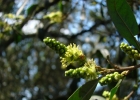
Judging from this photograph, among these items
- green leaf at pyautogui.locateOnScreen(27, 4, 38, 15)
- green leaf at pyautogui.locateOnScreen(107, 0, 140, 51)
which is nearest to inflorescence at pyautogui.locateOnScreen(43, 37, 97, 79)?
green leaf at pyautogui.locateOnScreen(107, 0, 140, 51)

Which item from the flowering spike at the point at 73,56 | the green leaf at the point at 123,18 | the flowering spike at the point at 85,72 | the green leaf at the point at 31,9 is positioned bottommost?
the flowering spike at the point at 85,72

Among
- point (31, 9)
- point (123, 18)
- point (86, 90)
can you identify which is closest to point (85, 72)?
point (86, 90)

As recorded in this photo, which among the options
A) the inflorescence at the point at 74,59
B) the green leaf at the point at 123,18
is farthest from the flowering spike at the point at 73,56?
the green leaf at the point at 123,18

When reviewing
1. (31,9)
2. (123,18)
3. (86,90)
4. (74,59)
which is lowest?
(86,90)

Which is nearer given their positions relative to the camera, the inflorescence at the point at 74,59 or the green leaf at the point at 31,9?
the inflorescence at the point at 74,59

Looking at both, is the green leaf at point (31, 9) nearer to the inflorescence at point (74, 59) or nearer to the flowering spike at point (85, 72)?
the inflorescence at point (74, 59)

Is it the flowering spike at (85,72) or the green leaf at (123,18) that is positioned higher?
the green leaf at (123,18)

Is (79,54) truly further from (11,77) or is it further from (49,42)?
(11,77)

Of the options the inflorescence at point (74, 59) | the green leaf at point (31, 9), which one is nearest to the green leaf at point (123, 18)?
the inflorescence at point (74, 59)

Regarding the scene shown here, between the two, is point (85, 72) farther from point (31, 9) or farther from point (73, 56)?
point (31, 9)
